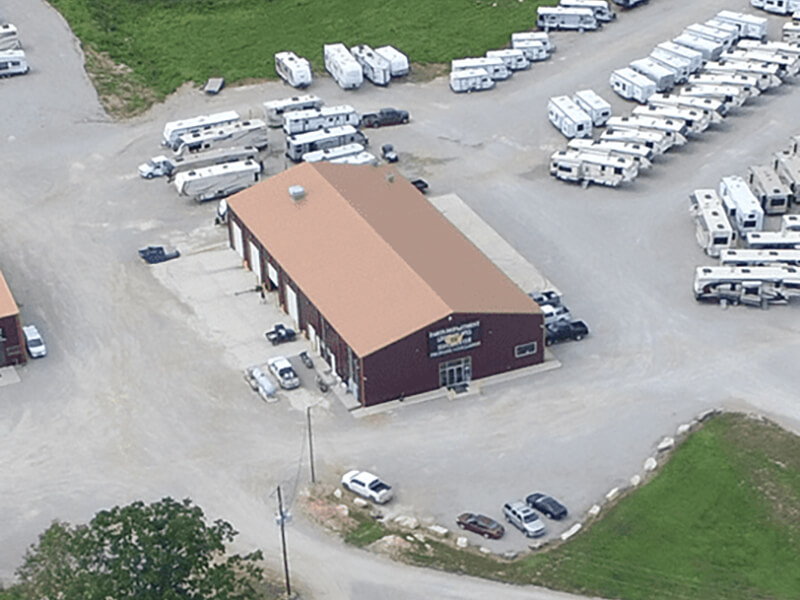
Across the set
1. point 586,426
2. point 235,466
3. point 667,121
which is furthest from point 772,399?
point 667,121

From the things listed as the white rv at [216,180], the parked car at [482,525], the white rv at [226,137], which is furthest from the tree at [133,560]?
the white rv at [226,137]

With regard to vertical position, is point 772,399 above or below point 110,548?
below

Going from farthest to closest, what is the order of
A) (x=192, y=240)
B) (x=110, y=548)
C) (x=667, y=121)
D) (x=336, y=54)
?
(x=336, y=54) < (x=667, y=121) < (x=192, y=240) < (x=110, y=548)

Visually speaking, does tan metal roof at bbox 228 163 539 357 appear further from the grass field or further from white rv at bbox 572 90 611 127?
the grass field

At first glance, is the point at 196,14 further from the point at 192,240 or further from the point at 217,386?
the point at 217,386

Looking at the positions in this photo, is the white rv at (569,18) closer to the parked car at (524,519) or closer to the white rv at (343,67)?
the white rv at (343,67)

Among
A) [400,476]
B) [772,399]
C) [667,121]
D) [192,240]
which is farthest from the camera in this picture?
[667,121]
